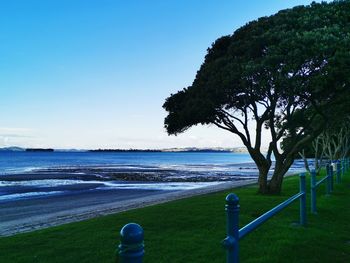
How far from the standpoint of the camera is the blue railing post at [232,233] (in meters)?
3.60

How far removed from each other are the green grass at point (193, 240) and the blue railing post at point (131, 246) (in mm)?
4512

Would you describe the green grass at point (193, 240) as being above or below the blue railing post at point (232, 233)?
below

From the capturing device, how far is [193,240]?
7.86m

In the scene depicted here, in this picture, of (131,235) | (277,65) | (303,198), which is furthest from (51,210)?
(131,235)

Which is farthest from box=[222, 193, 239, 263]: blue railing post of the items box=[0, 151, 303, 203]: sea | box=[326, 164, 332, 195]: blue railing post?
box=[0, 151, 303, 203]: sea

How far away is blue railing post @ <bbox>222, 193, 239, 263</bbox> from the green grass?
2.93 metres

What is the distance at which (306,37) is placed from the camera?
13.8 meters

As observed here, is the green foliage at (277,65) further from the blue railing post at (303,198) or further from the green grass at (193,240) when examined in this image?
the blue railing post at (303,198)

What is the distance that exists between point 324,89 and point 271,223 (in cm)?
710

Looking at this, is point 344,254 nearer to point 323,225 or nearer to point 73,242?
point 323,225

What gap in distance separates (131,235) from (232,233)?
1.70 metres

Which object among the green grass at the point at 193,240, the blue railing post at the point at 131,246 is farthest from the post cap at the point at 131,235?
the green grass at the point at 193,240

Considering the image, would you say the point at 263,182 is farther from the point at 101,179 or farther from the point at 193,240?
the point at 101,179

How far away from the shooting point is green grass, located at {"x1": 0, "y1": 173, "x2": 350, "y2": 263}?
6766 mm
